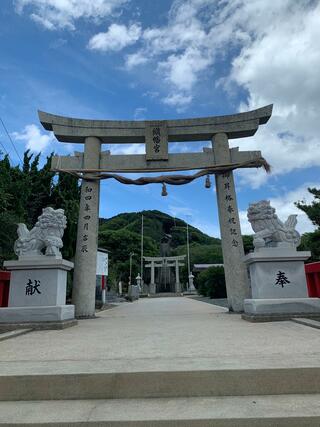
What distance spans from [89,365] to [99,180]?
6.71 metres

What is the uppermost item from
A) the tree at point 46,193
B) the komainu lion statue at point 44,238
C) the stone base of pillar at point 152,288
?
the tree at point 46,193

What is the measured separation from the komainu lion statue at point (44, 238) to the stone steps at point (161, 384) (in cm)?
419

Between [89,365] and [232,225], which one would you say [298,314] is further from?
[89,365]

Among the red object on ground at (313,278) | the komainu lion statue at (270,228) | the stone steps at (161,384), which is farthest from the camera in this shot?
the red object on ground at (313,278)

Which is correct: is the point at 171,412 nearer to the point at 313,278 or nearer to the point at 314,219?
the point at 313,278

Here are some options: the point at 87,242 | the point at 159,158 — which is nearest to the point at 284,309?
the point at 87,242

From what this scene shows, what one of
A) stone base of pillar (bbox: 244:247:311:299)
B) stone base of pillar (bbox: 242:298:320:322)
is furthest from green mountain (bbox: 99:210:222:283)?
stone base of pillar (bbox: 242:298:320:322)

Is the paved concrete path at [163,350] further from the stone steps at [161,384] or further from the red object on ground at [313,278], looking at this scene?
the red object on ground at [313,278]

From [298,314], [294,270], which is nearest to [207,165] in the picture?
[294,270]

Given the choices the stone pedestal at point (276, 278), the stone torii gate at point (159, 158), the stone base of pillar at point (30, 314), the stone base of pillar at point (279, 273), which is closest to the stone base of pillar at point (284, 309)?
the stone pedestal at point (276, 278)

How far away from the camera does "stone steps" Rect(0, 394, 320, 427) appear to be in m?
1.91

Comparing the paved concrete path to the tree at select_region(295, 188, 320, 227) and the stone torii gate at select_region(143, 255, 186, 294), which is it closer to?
the tree at select_region(295, 188, 320, 227)

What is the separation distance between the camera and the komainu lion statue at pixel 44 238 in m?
6.42

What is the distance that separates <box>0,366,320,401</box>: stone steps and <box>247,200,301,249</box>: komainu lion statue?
414cm
